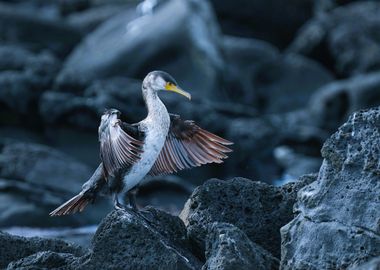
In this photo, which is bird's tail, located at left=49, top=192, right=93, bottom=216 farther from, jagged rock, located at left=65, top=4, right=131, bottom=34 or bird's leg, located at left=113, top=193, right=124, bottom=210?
jagged rock, located at left=65, top=4, right=131, bottom=34

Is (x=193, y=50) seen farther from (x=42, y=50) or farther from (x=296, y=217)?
(x=296, y=217)

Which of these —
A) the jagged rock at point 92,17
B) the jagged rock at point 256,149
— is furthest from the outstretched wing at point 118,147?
the jagged rock at point 92,17

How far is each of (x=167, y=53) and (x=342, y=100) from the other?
372 centimetres

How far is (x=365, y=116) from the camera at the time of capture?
732 cm

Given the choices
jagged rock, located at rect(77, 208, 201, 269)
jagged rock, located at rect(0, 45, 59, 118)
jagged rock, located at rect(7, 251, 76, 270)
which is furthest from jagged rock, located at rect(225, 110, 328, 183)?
jagged rock, located at rect(77, 208, 201, 269)

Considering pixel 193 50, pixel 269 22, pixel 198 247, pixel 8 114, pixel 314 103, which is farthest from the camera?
pixel 269 22

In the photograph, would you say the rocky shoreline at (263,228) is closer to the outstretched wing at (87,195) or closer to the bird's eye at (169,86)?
the outstretched wing at (87,195)

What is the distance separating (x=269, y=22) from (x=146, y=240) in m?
19.6

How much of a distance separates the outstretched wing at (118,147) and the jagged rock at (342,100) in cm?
1238

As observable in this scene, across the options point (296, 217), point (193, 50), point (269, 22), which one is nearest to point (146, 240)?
point (296, 217)

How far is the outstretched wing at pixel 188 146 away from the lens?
971 centimetres

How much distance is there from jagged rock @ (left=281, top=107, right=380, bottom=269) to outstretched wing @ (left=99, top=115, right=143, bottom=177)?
5.97ft

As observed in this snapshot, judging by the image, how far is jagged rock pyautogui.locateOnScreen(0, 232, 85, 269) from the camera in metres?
8.30

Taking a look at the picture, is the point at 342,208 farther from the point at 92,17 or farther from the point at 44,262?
the point at 92,17
